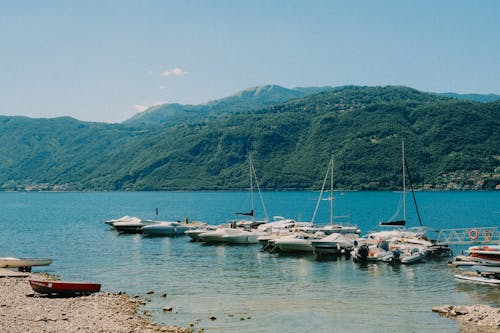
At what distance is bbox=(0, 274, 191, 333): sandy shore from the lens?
28719 millimetres

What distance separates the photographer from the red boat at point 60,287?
3775cm

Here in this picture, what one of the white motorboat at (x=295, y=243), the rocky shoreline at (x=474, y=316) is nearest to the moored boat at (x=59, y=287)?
the rocky shoreline at (x=474, y=316)

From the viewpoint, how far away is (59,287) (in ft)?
124

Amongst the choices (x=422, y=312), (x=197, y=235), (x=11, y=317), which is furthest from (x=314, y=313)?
(x=197, y=235)

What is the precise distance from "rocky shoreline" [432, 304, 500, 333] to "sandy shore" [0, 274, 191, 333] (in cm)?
1622

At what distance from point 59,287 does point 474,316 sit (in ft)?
91.6

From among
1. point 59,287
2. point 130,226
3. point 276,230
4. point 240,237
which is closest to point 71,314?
point 59,287

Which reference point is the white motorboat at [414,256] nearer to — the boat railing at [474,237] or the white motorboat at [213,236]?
the boat railing at [474,237]

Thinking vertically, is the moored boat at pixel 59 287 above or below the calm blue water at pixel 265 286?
above

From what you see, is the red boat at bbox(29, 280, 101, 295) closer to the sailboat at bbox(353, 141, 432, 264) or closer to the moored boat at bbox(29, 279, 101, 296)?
the moored boat at bbox(29, 279, 101, 296)

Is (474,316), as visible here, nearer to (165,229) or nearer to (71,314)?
(71,314)

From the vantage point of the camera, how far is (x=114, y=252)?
224ft

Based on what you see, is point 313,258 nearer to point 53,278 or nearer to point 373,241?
point 373,241

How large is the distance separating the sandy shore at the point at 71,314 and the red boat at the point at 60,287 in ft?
1.97
